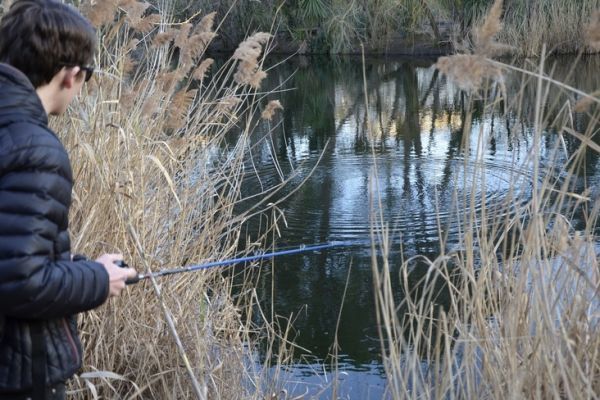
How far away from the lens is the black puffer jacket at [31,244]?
1370mm

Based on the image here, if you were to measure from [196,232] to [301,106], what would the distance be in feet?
23.7

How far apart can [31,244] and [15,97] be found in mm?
248

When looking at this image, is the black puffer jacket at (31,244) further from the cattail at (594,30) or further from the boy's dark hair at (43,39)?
the cattail at (594,30)

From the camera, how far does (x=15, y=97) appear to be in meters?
1.41

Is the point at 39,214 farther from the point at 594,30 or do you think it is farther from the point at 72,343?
the point at 594,30

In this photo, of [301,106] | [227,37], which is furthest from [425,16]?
[301,106]

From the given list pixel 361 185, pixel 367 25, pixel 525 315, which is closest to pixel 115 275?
pixel 525 315

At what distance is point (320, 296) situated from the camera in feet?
13.3

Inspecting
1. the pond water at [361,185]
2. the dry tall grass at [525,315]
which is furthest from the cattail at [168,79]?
the dry tall grass at [525,315]

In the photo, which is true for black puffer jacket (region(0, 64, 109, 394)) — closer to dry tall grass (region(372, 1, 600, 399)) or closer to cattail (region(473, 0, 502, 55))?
dry tall grass (region(372, 1, 600, 399))

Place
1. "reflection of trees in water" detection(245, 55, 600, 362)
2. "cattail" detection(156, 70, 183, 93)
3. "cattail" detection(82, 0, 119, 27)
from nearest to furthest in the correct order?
"cattail" detection(82, 0, 119, 27), "cattail" detection(156, 70, 183, 93), "reflection of trees in water" detection(245, 55, 600, 362)

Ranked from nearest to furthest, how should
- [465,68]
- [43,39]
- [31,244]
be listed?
[31,244]
[43,39]
[465,68]

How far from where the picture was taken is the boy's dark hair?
1.48 metres

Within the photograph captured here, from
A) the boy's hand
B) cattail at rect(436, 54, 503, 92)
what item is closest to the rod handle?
the boy's hand
